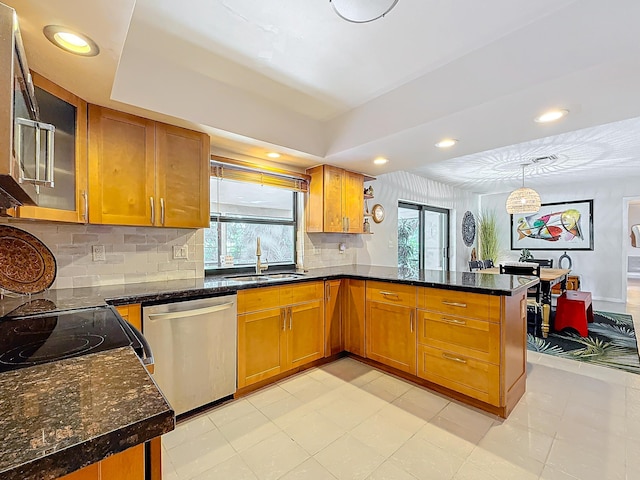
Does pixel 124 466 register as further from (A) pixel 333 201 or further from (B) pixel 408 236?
(B) pixel 408 236

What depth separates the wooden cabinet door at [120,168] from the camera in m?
2.03

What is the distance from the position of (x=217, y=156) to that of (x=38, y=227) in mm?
1391

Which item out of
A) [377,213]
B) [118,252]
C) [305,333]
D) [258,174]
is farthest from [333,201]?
[118,252]

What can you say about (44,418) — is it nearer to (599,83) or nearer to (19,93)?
(19,93)

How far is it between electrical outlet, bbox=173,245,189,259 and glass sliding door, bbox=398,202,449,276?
3224mm

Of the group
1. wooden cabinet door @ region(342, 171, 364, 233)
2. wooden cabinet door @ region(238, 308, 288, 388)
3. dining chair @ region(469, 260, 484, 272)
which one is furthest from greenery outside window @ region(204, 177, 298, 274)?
dining chair @ region(469, 260, 484, 272)

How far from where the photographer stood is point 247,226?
3.23 metres

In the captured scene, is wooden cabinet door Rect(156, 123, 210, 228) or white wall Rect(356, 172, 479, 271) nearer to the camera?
wooden cabinet door Rect(156, 123, 210, 228)

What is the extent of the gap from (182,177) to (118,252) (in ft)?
2.42

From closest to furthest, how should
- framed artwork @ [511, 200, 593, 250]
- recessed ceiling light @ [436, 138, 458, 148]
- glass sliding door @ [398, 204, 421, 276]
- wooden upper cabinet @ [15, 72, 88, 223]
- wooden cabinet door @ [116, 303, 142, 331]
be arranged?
1. wooden upper cabinet @ [15, 72, 88, 223]
2. wooden cabinet door @ [116, 303, 142, 331]
3. recessed ceiling light @ [436, 138, 458, 148]
4. glass sliding door @ [398, 204, 421, 276]
5. framed artwork @ [511, 200, 593, 250]

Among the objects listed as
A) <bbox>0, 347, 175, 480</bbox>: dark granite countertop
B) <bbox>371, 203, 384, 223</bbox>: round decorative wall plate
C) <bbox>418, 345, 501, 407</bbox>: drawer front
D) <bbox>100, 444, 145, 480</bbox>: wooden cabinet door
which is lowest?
<bbox>418, 345, 501, 407</bbox>: drawer front

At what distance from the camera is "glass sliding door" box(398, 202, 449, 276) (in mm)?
5289

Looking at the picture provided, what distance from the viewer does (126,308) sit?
1.88 meters

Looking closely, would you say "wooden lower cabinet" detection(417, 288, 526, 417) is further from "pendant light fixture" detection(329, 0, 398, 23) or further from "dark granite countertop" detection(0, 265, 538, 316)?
"pendant light fixture" detection(329, 0, 398, 23)
